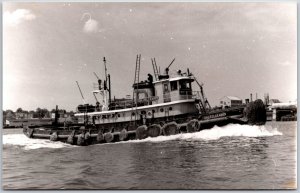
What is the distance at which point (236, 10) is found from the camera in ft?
20.1

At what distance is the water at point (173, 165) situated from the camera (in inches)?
229

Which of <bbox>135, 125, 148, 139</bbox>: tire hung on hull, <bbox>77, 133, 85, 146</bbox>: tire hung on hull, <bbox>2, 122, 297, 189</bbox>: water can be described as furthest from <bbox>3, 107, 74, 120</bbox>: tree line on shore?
<bbox>135, 125, 148, 139</bbox>: tire hung on hull

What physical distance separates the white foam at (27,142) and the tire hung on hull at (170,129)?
2.11m

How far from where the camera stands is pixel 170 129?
7.93 metres

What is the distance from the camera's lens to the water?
5828mm

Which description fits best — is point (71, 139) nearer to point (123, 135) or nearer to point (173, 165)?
point (123, 135)

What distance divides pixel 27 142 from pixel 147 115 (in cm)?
265

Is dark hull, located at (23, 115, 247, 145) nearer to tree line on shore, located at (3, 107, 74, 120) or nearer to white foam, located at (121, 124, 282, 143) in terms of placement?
white foam, located at (121, 124, 282, 143)

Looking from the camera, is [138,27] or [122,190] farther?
[138,27]

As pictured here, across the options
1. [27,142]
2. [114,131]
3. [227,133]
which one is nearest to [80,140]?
[114,131]

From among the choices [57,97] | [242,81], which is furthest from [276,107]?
[57,97]

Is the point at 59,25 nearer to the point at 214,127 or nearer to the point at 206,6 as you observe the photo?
the point at 206,6

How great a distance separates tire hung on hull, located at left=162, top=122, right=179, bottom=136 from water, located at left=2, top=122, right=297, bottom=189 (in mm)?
869

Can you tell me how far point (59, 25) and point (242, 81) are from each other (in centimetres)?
317
